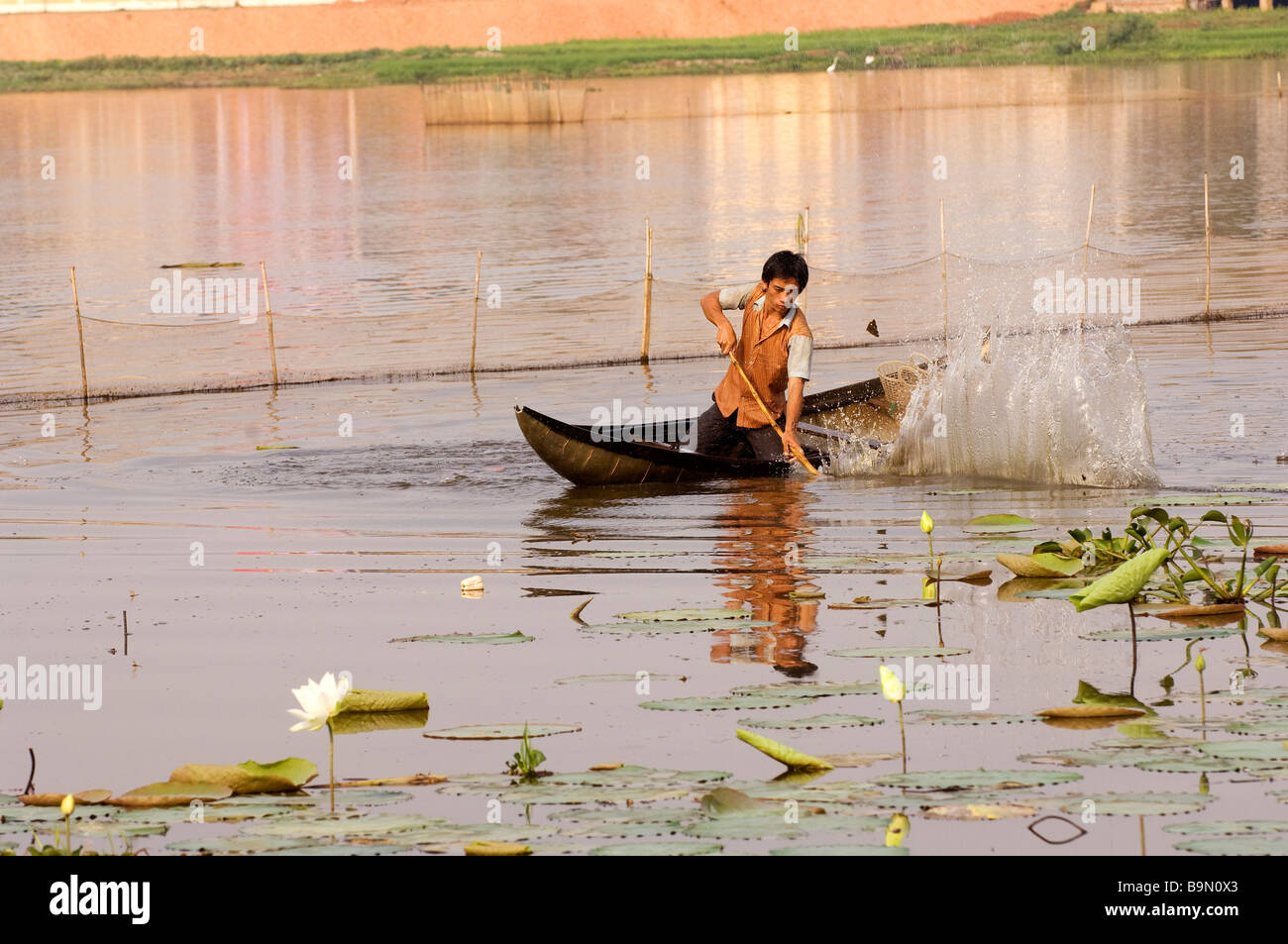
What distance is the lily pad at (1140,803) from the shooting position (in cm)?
492

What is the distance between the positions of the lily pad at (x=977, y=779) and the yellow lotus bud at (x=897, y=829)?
1.03ft

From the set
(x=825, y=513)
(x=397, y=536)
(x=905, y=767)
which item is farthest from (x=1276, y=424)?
(x=905, y=767)

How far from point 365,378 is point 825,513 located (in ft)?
31.0

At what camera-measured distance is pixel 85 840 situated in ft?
16.6

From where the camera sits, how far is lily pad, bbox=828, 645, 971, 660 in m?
7.13

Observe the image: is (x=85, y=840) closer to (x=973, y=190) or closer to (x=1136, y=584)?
(x=1136, y=584)

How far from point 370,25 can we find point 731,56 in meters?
34.0

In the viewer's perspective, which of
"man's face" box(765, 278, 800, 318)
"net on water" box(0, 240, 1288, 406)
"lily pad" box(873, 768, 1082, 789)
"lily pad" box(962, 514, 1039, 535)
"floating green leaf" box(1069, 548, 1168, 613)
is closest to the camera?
"lily pad" box(873, 768, 1082, 789)

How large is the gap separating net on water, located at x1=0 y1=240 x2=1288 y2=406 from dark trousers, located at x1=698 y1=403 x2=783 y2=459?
7156 millimetres

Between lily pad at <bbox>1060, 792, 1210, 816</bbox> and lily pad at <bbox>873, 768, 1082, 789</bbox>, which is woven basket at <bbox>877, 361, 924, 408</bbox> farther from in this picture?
lily pad at <bbox>1060, 792, 1210, 816</bbox>

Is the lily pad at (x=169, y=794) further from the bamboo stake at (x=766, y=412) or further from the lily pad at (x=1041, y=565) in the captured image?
the bamboo stake at (x=766, y=412)

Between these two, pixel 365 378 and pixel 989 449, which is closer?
pixel 989 449

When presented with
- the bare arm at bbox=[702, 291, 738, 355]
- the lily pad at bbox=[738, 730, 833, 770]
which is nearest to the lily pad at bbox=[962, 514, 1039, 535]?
the bare arm at bbox=[702, 291, 738, 355]

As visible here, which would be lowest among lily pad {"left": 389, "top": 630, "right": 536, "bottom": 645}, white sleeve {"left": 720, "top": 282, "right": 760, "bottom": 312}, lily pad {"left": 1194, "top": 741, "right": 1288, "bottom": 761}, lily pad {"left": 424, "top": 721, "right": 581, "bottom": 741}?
lily pad {"left": 1194, "top": 741, "right": 1288, "bottom": 761}
